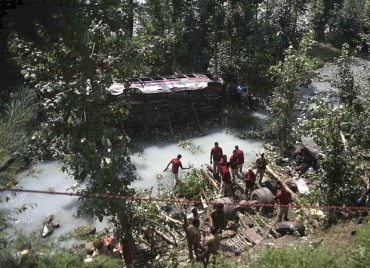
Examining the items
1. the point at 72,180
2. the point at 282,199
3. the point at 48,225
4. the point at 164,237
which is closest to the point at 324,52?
the point at 282,199

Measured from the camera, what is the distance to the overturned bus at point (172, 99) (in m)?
14.5

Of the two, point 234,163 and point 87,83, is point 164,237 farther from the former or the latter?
point 87,83

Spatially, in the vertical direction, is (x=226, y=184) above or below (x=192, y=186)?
above

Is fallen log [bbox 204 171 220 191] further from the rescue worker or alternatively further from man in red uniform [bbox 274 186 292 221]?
the rescue worker

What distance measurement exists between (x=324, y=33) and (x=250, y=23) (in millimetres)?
11187

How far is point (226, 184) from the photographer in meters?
10.7

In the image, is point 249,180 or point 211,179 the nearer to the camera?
point 249,180

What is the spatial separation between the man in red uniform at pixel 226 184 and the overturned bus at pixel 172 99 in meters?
4.73

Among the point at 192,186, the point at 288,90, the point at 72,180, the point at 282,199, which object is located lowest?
the point at 72,180

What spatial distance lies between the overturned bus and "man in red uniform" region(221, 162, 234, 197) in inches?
186

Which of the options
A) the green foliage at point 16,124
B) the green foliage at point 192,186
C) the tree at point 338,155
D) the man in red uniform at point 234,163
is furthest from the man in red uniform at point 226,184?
the green foliage at point 16,124

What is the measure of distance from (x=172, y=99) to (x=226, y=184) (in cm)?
545

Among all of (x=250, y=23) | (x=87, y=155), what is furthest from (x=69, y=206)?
(x=250, y=23)

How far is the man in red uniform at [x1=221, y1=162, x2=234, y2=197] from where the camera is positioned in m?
10.5
